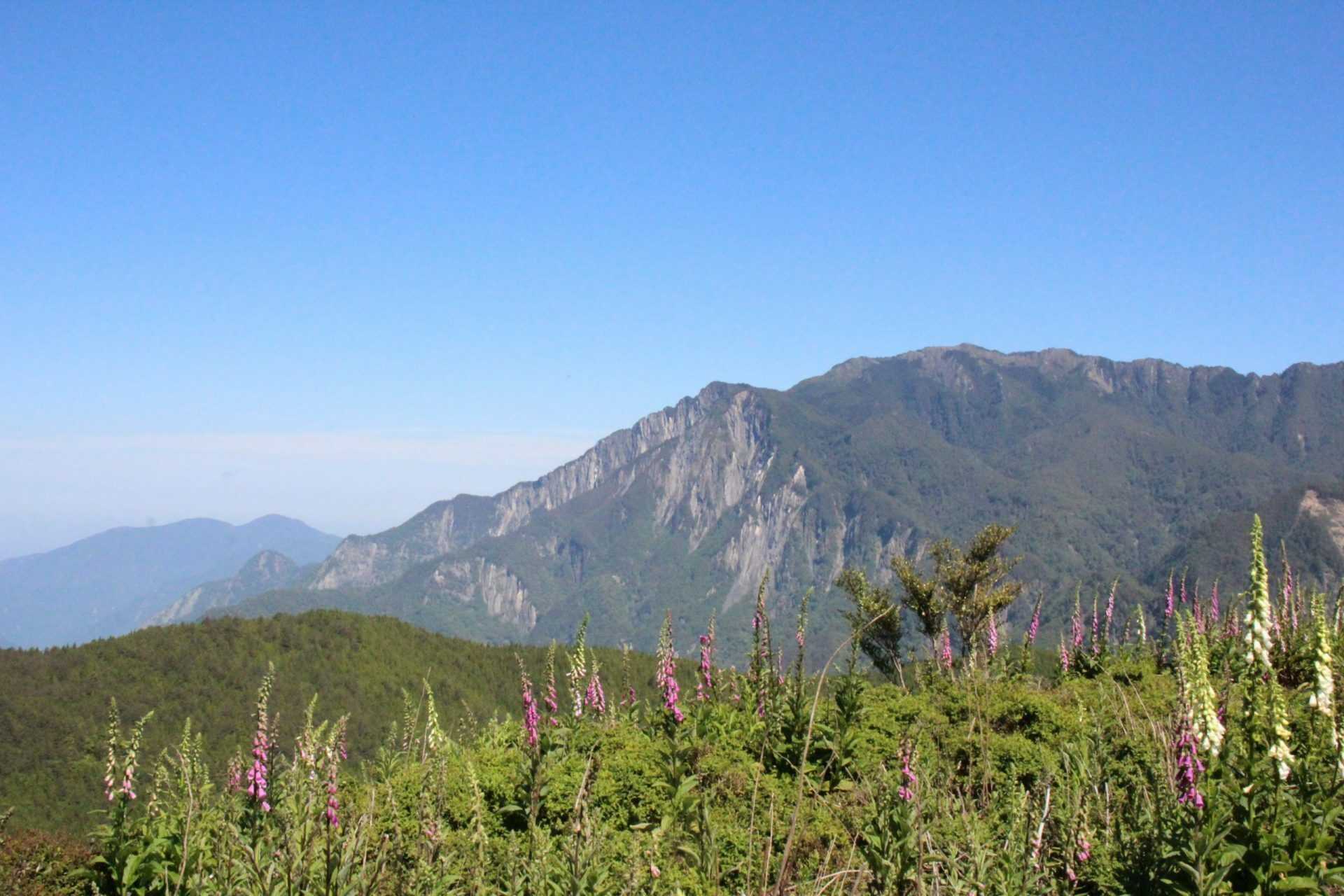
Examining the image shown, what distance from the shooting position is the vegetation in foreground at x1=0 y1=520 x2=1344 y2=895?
15.7 feet

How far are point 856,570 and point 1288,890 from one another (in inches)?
858

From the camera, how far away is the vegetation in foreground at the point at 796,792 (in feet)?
15.7

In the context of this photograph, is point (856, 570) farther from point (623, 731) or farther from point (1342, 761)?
point (1342, 761)

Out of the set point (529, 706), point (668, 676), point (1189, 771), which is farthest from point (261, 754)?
point (1189, 771)

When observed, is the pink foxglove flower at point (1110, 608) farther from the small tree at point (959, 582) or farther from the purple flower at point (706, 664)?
the purple flower at point (706, 664)

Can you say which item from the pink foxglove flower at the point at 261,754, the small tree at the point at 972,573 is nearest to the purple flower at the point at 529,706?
the pink foxglove flower at the point at 261,754

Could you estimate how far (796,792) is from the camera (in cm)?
588

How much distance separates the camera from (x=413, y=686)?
11438 cm

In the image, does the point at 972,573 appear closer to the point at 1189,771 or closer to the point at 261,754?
the point at 1189,771

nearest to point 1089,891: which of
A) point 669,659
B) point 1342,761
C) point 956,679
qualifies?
point 1342,761

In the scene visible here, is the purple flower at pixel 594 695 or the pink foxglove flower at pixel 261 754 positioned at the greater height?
the pink foxglove flower at pixel 261 754

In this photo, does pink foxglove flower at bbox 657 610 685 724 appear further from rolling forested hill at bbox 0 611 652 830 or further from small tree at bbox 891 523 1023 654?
rolling forested hill at bbox 0 611 652 830

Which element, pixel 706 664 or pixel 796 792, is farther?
pixel 706 664

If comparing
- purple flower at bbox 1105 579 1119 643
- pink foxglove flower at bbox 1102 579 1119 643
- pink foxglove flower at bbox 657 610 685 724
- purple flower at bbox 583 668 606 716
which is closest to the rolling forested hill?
pink foxglove flower at bbox 1102 579 1119 643
